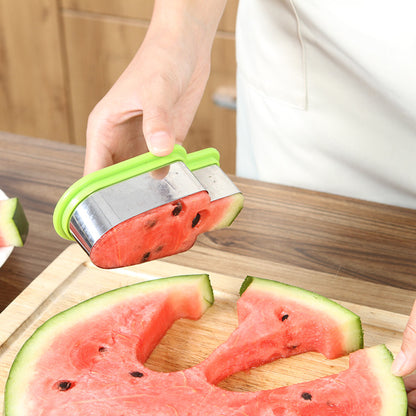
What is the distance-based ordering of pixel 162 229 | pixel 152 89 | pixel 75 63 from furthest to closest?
pixel 75 63
pixel 152 89
pixel 162 229

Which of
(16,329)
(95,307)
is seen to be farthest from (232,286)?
(16,329)

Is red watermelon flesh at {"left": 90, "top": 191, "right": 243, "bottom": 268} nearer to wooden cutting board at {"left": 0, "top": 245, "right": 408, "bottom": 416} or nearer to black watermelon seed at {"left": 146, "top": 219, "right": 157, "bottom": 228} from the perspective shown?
black watermelon seed at {"left": 146, "top": 219, "right": 157, "bottom": 228}

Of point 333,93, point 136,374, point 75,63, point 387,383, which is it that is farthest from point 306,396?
point 75,63

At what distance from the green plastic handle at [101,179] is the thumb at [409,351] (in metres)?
0.41

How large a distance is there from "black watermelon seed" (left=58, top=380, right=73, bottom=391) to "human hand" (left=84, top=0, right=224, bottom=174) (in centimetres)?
38

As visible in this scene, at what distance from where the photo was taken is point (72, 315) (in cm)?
104

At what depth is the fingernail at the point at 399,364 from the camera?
0.90 meters

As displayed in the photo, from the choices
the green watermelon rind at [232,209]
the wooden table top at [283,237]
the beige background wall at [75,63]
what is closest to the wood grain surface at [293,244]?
the wooden table top at [283,237]

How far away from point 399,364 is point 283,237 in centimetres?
43

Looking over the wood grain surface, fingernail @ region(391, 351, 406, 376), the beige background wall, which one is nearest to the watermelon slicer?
the wood grain surface

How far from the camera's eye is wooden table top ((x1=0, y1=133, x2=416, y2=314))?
1199 mm

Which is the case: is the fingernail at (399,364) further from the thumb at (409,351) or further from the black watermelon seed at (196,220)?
the black watermelon seed at (196,220)

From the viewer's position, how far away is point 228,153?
288 centimetres

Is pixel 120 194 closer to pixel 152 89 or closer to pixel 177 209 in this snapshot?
pixel 177 209
